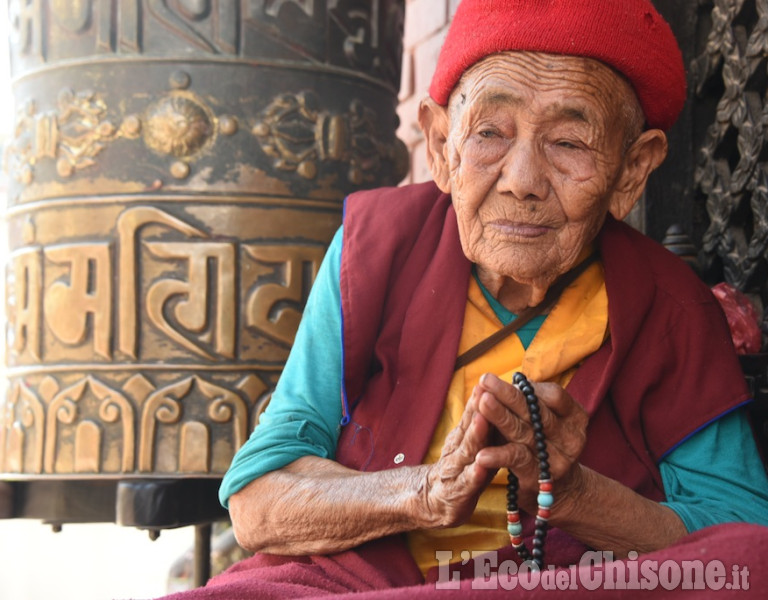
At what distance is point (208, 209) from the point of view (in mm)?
2352

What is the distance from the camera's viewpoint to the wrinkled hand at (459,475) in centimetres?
138

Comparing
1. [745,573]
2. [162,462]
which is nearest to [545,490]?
[745,573]

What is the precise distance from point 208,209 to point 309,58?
442 millimetres

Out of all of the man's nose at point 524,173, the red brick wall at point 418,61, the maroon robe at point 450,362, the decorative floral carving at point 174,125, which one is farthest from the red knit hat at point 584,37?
the red brick wall at point 418,61

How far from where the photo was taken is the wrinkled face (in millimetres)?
1608

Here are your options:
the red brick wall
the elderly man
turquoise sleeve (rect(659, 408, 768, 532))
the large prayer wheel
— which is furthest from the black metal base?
the red brick wall

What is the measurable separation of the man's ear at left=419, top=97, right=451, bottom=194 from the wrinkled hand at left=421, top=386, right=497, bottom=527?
52 centimetres

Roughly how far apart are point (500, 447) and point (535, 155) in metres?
0.48

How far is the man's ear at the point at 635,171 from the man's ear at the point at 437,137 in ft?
0.94

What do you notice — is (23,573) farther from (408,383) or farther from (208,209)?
(408,383)

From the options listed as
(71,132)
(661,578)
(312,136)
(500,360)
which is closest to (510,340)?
(500,360)

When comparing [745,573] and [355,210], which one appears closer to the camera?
[745,573]

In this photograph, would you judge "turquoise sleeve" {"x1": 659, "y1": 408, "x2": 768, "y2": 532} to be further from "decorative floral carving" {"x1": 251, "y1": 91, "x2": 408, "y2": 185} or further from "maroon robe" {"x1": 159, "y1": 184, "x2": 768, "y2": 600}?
"decorative floral carving" {"x1": 251, "y1": 91, "x2": 408, "y2": 185}

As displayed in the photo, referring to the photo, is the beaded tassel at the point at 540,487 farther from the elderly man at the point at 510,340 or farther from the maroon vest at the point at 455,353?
the maroon vest at the point at 455,353
